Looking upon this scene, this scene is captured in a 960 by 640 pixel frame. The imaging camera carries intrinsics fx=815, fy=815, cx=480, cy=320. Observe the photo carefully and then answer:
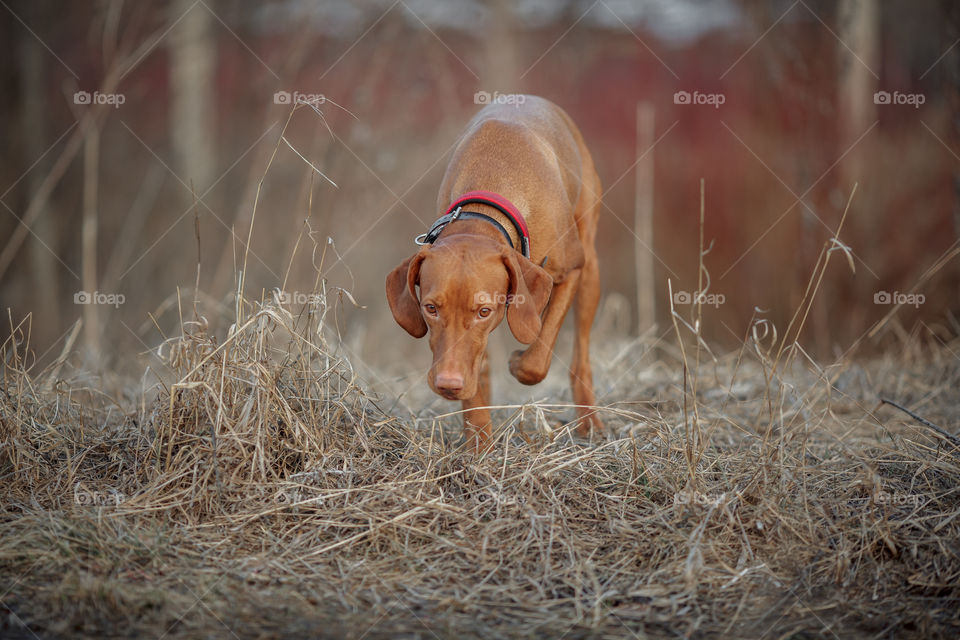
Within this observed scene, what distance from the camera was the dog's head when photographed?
3055mm

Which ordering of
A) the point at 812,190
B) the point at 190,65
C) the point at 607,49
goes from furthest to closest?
the point at 607,49, the point at 190,65, the point at 812,190

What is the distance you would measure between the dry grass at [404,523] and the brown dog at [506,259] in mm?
376

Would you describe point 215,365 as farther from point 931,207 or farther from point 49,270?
point 49,270

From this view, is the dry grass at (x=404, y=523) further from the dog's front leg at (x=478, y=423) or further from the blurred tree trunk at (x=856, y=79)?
the blurred tree trunk at (x=856, y=79)

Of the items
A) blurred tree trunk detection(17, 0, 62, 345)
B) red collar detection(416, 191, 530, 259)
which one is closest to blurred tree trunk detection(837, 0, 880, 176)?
red collar detection(416, 191, 530, 259)

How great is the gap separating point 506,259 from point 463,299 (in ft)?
0.83

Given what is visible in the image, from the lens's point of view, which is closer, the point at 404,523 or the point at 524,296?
the point at 404,523

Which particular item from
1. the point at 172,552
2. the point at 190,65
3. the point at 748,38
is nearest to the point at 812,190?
the point at 748,38

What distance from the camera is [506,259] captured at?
3.21 m

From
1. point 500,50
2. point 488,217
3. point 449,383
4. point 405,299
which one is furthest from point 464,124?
point 449,383

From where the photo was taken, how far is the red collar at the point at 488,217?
3457mm

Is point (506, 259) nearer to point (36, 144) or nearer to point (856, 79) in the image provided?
point (856, 79)

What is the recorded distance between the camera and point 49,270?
41.1 feet

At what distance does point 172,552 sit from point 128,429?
855mm
